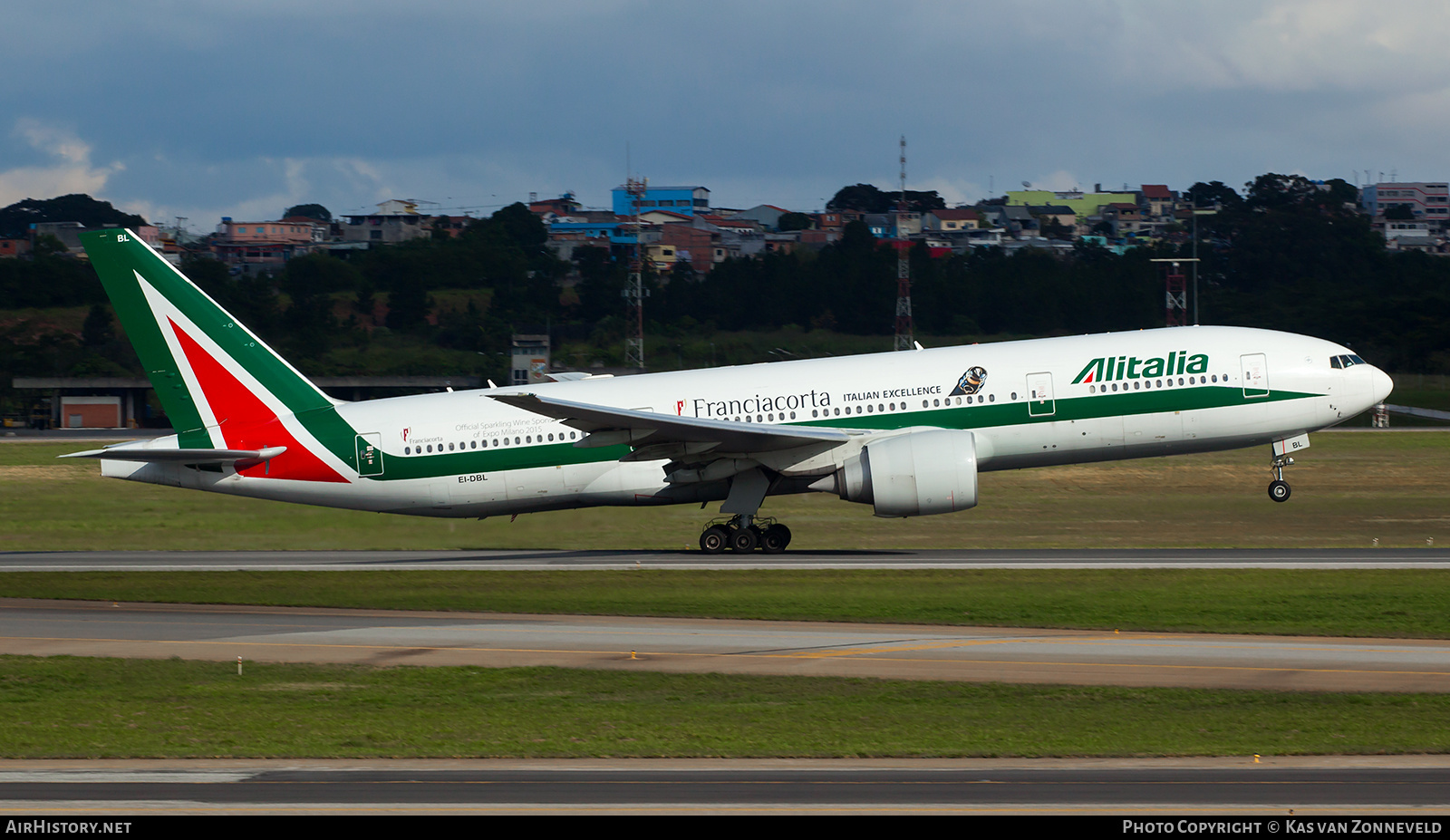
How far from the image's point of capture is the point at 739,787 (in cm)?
1392

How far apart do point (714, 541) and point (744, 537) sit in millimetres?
731

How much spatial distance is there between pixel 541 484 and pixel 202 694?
1561 centimetres

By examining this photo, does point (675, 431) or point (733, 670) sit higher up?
point (675, 431)

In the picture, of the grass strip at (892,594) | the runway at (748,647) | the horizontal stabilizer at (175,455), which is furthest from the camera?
the horizontal stabilizer at (175,455)

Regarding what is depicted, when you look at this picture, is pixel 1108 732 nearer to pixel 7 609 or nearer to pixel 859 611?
pixel 859 611

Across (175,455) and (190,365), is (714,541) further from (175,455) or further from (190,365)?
(190,365)

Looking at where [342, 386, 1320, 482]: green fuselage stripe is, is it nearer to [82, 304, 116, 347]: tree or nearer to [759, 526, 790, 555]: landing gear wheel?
[759, 526, 790, 555]: landing gear wheel

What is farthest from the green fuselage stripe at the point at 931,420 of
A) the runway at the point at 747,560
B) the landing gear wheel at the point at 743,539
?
the landing gear wheel at the point at 743,539

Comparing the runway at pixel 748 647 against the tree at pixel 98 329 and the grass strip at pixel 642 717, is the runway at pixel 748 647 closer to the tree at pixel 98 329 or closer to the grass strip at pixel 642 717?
the grass strip at pixel 642 717

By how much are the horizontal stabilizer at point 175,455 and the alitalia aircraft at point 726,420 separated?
4 cm

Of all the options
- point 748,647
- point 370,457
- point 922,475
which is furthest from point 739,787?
point 370,457

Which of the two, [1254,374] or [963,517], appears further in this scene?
[963,517]

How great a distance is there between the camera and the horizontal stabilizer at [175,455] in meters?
33.2

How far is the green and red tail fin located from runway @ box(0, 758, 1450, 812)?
20.2 m
